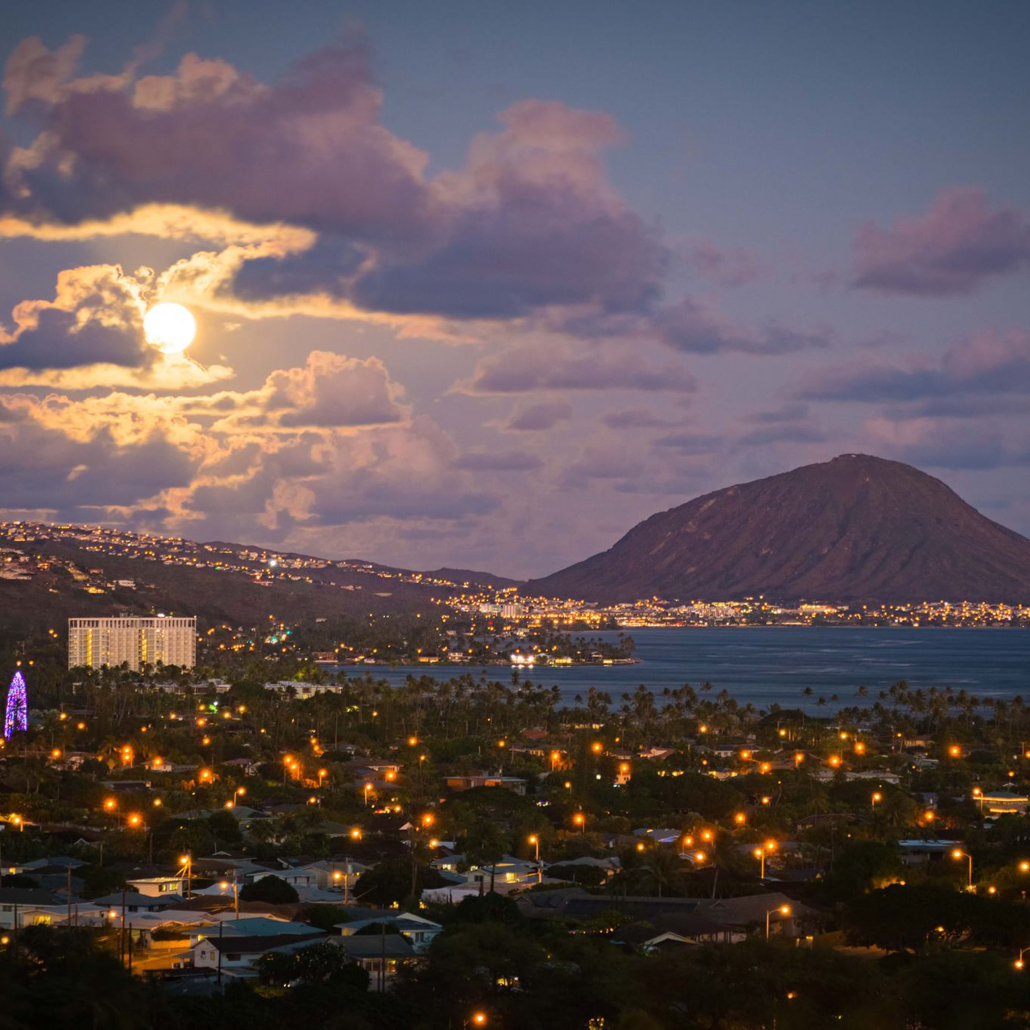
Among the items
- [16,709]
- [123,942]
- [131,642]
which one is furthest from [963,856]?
[131,642]

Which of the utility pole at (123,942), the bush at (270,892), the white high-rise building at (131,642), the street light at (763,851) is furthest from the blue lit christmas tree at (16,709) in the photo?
the white high-rise building at (131,642)

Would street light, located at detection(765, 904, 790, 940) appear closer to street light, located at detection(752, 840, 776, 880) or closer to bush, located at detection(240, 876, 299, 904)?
street light, located at detection(752, 840, 776, 880)

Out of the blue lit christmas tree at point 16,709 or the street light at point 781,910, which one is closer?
the street light at point 781,910

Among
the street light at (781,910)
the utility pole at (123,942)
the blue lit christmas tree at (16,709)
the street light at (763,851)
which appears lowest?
the street light at (763,851)

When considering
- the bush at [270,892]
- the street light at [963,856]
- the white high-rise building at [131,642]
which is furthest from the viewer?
the white high-rise building at [131,642]

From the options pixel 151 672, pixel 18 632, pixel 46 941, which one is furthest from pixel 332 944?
pixel 18 632

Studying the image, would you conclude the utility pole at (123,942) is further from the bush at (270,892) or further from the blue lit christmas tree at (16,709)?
the blue lit christmas tree at (16,709)

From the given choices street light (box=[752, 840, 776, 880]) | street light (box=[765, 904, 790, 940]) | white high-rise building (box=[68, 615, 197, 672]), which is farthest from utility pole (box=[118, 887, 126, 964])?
white high-rise building (box=[68, 615, 197, 672])

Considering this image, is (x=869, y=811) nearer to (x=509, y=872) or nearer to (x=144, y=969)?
(x=509, y=872)
